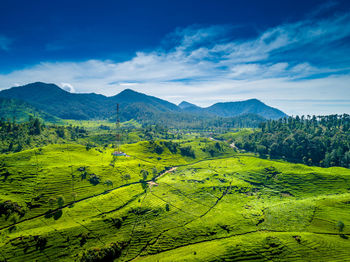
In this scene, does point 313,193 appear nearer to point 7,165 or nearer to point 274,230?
point 274,230

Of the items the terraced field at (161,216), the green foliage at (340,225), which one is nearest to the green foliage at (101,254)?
Result: the terraced field at (161,216)

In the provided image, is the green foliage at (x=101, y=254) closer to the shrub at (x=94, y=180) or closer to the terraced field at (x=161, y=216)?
the terraced field at (x=161, y=216)

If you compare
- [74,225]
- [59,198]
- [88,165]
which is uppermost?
[88,165]

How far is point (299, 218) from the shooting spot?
13650 cm

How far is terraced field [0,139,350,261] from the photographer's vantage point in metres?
107

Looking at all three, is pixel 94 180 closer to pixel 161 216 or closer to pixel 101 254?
pixel 161 216

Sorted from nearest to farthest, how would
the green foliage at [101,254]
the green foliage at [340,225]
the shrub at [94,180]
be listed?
1. the green foliage at [101,254]
2. the green foliage at [340,225]
3. the shrub at [94,180]

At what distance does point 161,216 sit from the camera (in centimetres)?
13862

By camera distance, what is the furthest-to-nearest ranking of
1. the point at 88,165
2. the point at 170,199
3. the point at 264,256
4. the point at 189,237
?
the point at 88,165, the point at 170,199, the point at 189,237, the point at 264,256

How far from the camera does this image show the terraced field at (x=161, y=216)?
106938mm

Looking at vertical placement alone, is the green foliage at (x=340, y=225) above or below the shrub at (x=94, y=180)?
below

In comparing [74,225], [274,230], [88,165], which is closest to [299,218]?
[274,230]

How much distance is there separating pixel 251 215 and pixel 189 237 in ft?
172

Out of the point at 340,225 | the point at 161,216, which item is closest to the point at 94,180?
the point at 161,216
